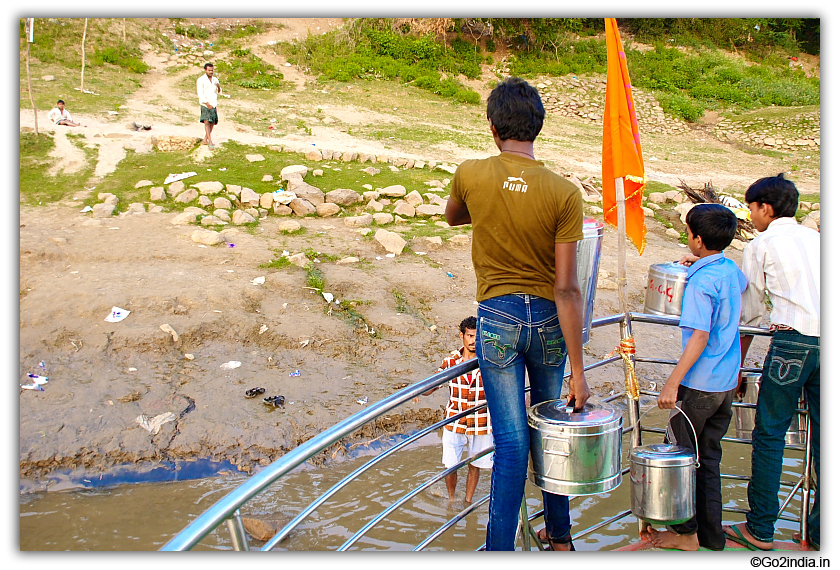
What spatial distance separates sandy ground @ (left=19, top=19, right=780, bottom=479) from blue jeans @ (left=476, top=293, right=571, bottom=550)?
289 centimetres

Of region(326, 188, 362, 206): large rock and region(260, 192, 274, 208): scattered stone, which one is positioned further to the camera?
region(326, 188, 362, 206): large rock

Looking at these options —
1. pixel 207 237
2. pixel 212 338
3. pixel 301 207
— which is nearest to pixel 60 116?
pixel 301 207

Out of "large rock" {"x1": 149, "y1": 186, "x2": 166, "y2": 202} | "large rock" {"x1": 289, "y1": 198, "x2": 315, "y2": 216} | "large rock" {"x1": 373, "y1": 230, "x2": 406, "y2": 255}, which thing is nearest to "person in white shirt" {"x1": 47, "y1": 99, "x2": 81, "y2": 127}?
"large rock" {"x1": 149, "y1": 186, "x2": 166, "y2": 202}

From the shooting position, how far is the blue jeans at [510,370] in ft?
7.57

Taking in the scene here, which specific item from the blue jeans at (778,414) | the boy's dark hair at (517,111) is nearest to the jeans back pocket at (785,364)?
the blue jeans at (778,414)

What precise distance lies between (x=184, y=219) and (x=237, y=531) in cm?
747

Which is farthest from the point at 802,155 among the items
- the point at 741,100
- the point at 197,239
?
the point at 197,239

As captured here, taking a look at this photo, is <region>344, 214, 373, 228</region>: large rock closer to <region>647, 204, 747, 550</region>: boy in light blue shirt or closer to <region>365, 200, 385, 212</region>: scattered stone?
<region>365, 200, 385, 212</region>: scattered stone

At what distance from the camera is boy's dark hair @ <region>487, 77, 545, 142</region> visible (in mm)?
2250

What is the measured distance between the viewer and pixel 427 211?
9492 millimetres

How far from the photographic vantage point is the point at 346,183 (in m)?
10.3

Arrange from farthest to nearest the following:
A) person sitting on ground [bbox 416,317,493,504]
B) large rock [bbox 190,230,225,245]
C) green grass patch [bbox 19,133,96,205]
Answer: green grass patch [bbox 19,133,96,205] < large rock [bbox 190,230,225,245] < person sitting on ground [bbox 416,317,493,504]

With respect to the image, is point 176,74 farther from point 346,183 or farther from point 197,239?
point 197,239

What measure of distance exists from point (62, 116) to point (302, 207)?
223 inches
